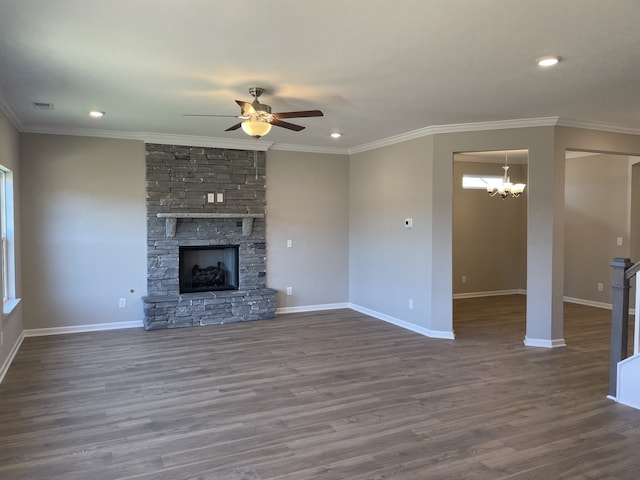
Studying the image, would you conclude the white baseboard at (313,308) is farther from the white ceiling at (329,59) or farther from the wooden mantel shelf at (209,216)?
the white ceiling at (329,59)

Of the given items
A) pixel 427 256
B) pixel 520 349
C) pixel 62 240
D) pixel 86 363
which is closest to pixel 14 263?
pixel 62 240

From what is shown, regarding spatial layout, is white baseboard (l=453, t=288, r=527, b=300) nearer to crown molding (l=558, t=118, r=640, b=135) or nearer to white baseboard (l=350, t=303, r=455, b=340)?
white baseboard (l=350, t=303, r=455, b=340)

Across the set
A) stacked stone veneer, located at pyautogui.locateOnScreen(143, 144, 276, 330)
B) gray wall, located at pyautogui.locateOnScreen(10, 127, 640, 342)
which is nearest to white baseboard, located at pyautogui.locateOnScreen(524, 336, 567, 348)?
gray wall, located at pyautogui.locateOnScreen(10, 127, 640, 342)

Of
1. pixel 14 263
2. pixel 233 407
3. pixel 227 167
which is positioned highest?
pixel 227 167

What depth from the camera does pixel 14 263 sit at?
519cm

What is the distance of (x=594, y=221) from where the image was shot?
7520mm

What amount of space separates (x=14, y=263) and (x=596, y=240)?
27.3ft

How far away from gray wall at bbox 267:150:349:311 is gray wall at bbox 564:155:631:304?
12.9 ft

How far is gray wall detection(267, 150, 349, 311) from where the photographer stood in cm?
700

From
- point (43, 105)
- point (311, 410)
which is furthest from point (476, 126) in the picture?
point (43, 105)

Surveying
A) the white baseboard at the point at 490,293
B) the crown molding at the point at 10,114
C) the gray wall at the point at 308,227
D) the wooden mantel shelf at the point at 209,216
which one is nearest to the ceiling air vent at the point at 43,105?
the crown molding at the point at 10,114

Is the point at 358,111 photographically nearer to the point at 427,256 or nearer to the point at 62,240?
the point at 427,256

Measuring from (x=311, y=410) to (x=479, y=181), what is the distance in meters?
6.33

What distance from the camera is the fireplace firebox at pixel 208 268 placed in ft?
21.8
